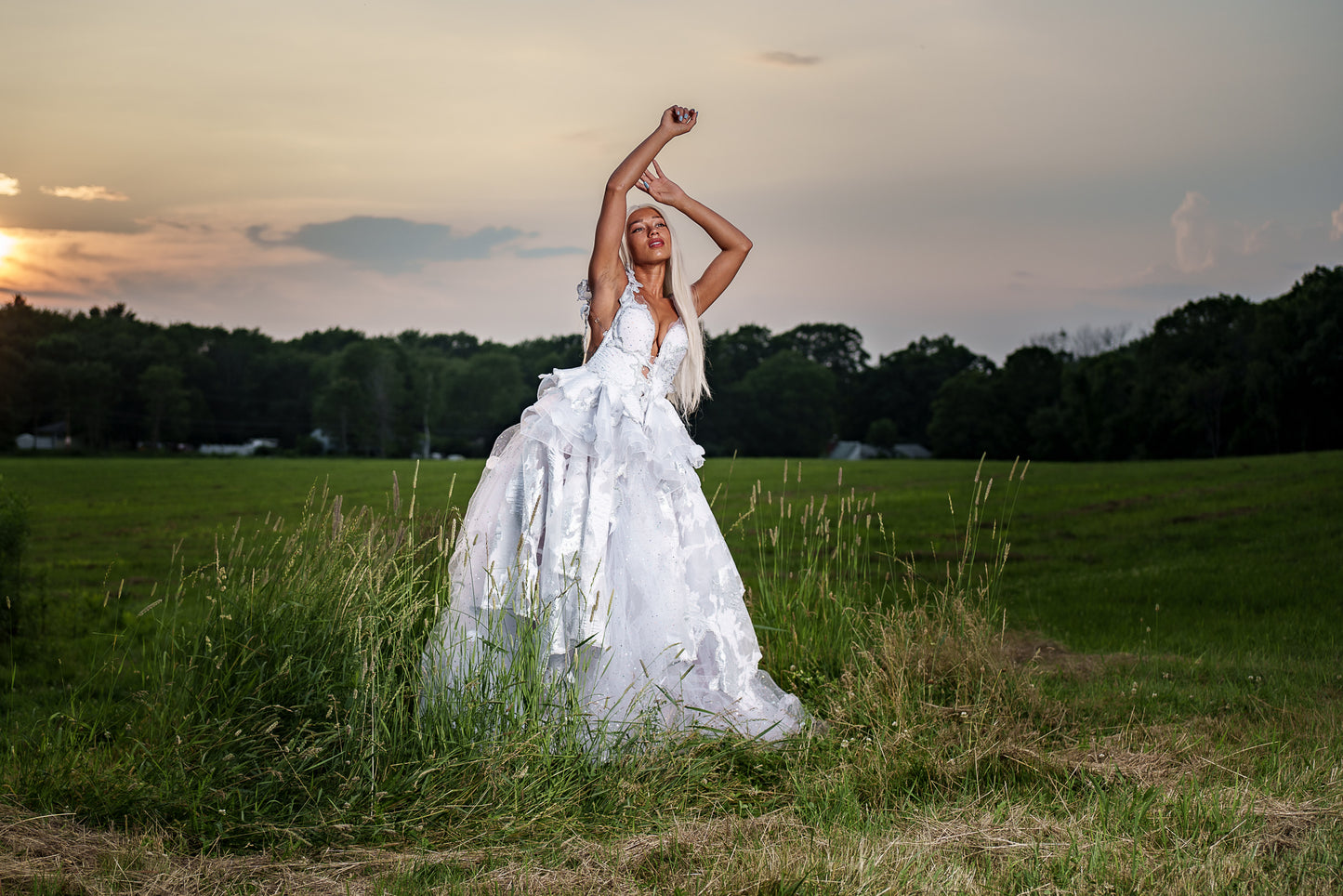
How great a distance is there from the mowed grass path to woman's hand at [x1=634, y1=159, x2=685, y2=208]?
180cm

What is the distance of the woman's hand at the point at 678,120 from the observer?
5.46m

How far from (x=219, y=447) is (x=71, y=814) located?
7006 cm

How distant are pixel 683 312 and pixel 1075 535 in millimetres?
13844

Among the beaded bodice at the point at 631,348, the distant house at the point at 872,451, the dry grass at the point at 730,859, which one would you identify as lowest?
the dry grass at the point at 730,859

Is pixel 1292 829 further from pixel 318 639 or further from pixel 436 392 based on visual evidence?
pixel 436 392

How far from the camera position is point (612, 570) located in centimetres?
517

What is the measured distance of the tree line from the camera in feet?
143

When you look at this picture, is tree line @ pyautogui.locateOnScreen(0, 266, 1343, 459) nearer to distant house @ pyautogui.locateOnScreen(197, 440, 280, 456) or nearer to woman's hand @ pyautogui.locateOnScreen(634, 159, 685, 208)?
distant house @ pyautogui.locateOnScreen(197, 440, 280, 456)

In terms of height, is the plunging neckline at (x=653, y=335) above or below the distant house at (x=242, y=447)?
above

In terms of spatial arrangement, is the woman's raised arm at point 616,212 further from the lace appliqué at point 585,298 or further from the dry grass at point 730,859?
the dry grass at point 730,859

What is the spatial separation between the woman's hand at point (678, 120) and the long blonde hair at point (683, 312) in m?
0.45

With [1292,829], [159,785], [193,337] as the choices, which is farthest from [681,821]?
[193,337]

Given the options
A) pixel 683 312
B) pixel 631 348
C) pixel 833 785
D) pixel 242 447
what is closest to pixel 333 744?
pixel 833 785

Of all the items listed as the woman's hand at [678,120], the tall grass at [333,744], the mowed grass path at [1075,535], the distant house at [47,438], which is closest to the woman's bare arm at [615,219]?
the woman's hand at [678,120]
